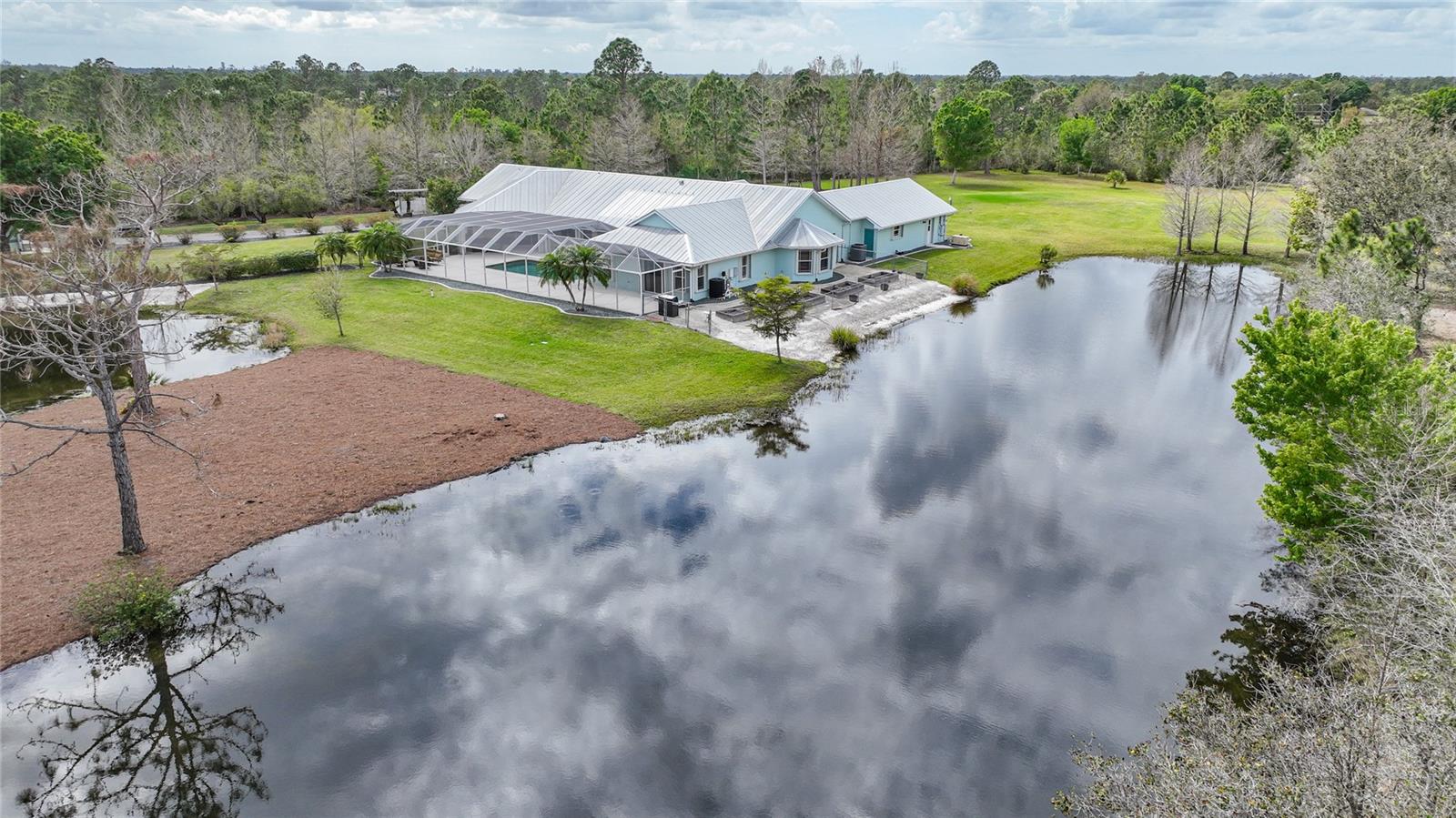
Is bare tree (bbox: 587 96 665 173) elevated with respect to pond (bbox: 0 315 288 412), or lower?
elevated

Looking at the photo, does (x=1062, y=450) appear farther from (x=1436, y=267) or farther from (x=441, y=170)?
(x=441, y=170)

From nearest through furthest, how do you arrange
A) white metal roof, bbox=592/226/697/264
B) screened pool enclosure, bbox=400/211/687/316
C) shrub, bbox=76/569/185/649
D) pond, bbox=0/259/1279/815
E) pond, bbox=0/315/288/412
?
1. pond, bbox=0/259/1279/815
2. shrub, bbox=76/569/185/649
3. pond, bbox=0/315/288/412
4. white metal roof, bbox=592/226/697/264
5. screened pool enclosure, bbox=400/211/687/316

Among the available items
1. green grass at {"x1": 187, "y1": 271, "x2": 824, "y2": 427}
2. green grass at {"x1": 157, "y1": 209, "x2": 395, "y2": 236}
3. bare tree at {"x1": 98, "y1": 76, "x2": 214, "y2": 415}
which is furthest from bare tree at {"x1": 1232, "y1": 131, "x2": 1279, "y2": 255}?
green grass at {"x1": 157, "y1": 209, "x2": 395, "y2": 236}

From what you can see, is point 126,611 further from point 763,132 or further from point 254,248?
point 763,132

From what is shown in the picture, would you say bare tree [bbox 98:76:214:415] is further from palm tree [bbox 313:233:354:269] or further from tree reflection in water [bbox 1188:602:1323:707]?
tree reflection in water [bbox 1188:602:1323:707]

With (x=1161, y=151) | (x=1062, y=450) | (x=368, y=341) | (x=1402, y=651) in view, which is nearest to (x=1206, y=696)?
(x=1402, y=651)

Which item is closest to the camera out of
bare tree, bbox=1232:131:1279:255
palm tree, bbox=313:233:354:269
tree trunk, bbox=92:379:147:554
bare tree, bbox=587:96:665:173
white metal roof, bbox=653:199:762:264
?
tree trunk, bbox=92:379:147:554

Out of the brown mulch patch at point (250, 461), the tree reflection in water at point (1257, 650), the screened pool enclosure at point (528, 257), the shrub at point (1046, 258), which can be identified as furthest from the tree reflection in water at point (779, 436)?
the shrub at point (1046, 258)
